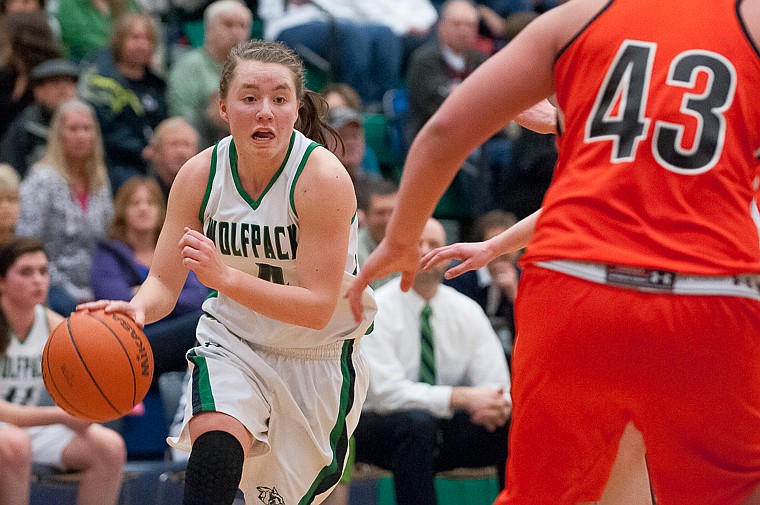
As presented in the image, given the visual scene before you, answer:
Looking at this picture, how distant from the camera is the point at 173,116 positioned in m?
8.92

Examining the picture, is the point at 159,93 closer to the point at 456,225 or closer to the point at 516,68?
the point at 456,225

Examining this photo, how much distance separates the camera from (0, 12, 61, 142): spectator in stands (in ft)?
28.2

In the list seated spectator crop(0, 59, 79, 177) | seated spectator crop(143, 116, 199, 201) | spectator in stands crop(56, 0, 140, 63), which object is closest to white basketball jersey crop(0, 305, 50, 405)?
seated spectator crop(143, 116, 199, 201)

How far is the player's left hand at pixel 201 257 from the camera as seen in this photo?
366cm

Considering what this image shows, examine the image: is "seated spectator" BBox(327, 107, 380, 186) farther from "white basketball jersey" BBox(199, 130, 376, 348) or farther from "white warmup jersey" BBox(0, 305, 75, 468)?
"white basketball jersey" BBox(199, 130, 376, 348)

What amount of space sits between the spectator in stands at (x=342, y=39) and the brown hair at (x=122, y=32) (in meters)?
1.48

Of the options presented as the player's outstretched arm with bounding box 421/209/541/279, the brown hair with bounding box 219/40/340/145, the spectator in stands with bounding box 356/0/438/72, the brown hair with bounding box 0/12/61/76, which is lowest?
the player's outstretched arm with bounding box 421/209/541/279

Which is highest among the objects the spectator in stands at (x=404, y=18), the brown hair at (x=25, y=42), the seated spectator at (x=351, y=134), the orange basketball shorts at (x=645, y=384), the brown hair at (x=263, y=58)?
the spectator in stands at (x=404, y=18)

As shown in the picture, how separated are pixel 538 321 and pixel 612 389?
229 mm

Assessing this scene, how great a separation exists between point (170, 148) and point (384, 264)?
212 inches

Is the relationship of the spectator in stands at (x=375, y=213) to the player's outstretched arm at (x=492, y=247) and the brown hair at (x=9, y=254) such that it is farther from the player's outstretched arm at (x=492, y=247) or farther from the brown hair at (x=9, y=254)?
the player's outstretched arm at (x=492, y=247)

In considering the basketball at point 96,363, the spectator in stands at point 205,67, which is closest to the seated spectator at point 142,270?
the spectator in stands at point 205,67

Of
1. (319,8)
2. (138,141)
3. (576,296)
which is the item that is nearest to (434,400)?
(138,141)

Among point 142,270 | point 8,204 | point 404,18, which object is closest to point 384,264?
point 142,270
